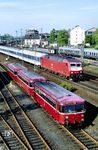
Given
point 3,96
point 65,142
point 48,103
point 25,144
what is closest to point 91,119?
point 48,103

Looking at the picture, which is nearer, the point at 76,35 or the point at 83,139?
the point at 83,139

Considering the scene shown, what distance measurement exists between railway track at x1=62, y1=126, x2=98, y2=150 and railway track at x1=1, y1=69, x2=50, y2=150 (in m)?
2.26

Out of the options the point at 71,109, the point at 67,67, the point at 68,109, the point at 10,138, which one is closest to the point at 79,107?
the point at 71,109

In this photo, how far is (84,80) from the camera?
1987 inches

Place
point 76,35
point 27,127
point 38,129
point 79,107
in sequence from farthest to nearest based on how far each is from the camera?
point 76,35 → point 27,127 → point 38,129 → point 79,107

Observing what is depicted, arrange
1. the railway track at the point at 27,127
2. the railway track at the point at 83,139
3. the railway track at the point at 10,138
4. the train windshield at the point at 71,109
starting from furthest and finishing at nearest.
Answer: the train windshield at the point at 71,109
the railway track at the point at 27,127
the railway track at the point at 10,138
the railway track at the point at 83,139

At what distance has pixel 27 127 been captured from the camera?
88.6ft

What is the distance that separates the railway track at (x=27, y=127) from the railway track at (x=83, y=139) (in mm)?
2258

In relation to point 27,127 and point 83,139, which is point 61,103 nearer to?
point 83,139

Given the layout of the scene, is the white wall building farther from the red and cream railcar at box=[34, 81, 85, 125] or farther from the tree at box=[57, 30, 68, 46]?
the red and cream railcar at box=[34, 81, 85, 125]

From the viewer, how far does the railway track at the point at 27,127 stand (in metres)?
22.7

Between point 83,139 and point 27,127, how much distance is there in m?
5.33

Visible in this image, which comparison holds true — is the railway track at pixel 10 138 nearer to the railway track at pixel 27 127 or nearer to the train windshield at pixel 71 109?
the railway track at pixel 27 127

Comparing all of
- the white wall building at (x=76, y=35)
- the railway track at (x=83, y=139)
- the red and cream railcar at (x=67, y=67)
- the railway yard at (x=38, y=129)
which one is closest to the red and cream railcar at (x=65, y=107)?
the railway track at (x=83, y=139)
